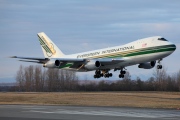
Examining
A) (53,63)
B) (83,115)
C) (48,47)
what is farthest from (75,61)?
(83,115)

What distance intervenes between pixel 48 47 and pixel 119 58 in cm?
2308

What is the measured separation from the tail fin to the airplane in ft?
23.5

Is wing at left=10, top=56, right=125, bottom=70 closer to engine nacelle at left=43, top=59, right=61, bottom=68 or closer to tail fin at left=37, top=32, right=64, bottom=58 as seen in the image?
engine nacelle at left=43, top=59, right=61, bottom=68

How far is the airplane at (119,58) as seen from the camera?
54.5m

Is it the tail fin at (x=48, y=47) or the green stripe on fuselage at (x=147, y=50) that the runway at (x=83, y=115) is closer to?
the green stripe on fuselage at (x=147, y=50)

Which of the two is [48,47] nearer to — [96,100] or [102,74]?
[102,74]

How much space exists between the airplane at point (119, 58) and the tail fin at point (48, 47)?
23.5ft

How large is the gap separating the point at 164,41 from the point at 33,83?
110 m

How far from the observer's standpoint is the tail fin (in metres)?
76.6

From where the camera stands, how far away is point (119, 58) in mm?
57875

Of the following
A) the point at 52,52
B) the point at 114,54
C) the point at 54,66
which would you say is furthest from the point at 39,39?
the point at 114,54

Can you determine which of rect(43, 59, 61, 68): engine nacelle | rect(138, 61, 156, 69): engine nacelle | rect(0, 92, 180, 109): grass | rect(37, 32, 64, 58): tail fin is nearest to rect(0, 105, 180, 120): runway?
rect(0, 92, 180, 109): grass

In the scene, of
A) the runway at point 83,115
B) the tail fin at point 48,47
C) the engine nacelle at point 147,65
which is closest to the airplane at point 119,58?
the engine nacelle at point 147,65

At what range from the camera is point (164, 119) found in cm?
2541
